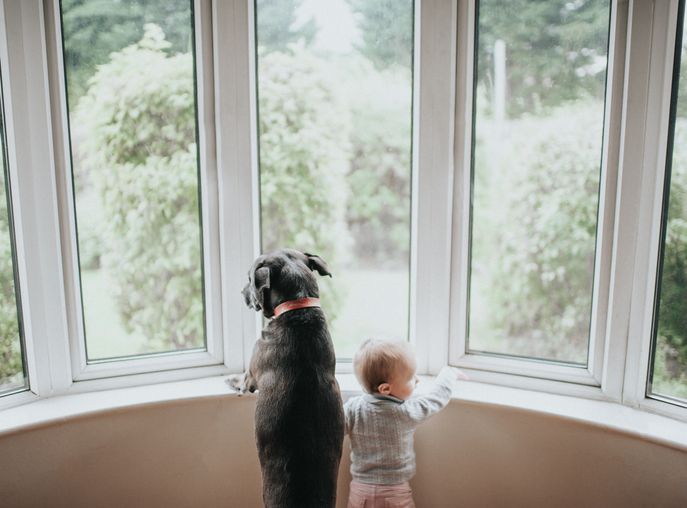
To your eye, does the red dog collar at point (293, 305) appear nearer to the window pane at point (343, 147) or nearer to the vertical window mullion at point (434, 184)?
the window pane at point (343, 147)

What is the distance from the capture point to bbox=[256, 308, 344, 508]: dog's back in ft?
4.68

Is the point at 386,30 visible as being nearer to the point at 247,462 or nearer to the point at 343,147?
the point at 343,147

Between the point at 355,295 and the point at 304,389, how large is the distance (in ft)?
2.88

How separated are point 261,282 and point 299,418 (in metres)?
0.38

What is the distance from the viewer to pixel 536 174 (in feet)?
6.30

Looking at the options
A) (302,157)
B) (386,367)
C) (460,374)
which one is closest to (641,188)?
(460,374)

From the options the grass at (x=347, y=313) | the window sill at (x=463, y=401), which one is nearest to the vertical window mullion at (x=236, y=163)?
the window sill at (x=463, y=401)

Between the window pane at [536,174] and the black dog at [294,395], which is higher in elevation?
the window pane at [536,174]

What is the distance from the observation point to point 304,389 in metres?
1.45

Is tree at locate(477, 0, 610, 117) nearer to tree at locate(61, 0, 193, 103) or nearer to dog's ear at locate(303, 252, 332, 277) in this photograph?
dog's ear at locate(303, 252, 332, 277)

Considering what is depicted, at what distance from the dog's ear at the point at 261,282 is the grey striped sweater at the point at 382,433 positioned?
44 centimetres

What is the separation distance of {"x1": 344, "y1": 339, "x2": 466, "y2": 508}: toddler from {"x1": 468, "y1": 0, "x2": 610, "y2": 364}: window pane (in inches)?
21.3

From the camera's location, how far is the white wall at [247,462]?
1688 mm

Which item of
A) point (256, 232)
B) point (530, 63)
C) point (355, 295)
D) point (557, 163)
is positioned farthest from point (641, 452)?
point (256, 232)
